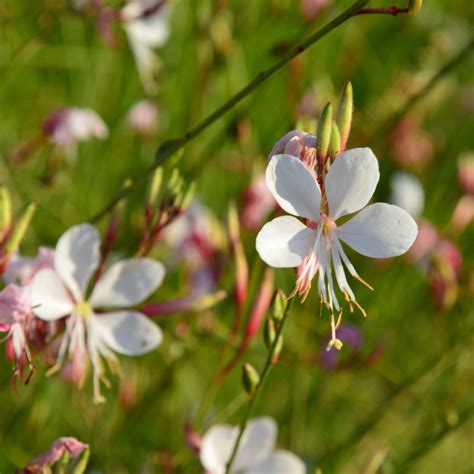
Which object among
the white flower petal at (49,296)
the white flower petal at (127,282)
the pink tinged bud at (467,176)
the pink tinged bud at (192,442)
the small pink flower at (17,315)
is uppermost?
the small pink flower at (17,315)

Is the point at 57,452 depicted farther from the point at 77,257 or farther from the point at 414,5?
the point at 414,5

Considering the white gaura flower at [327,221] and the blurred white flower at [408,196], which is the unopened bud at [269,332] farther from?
the blurred white flower at [408,196]

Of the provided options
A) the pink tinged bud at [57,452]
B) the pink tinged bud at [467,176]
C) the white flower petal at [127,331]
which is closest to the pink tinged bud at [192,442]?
the white flower petal at [127,331]

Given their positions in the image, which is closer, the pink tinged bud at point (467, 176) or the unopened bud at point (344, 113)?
the unopened bud at point (344, 113)

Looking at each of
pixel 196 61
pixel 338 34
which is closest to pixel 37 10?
pixel 196 61

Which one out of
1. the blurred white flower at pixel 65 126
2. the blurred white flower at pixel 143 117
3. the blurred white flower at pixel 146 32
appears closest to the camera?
the blurred white flower at pixel 65 126

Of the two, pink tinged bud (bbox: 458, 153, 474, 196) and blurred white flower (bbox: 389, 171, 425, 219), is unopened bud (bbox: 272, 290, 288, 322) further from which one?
pink tinged bud (bbox: 458, 153, 474, 196)

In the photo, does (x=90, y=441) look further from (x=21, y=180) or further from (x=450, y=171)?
(x=450, y=171)

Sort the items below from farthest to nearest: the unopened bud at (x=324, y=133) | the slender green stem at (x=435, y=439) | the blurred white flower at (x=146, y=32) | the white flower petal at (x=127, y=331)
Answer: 1. the blurred white flower at (x=146, y=32)
2. the slender green stem at (x=435, y=439)
3. the white flower petal at (x=127, y=331)
4. the unopened bud at (x=324, y=133)
